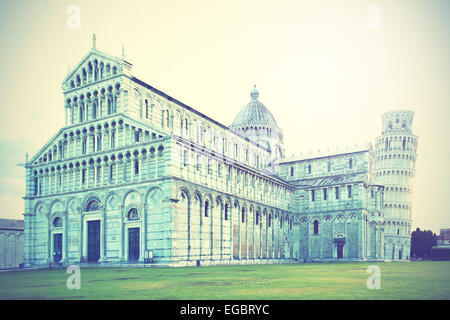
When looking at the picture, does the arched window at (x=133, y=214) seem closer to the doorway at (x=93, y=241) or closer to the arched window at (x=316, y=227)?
the doorway at (x=93, y=241)

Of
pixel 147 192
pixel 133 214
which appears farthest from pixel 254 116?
pixel 147 192

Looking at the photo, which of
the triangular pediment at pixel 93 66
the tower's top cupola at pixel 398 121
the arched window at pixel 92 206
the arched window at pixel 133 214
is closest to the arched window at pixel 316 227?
the tower's top cupola at pixel 398 121

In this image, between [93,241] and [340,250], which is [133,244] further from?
[340,250]

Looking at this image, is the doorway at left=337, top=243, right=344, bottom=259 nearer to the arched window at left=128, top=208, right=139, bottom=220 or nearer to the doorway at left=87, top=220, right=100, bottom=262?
the arched window at left=128, top=208, right=139, bottom=220

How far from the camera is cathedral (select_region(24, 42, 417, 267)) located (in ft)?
153

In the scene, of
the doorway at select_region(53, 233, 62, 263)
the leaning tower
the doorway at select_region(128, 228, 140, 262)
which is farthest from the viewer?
the leaning tower

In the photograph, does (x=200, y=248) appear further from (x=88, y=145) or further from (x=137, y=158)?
(x=88, y=145)

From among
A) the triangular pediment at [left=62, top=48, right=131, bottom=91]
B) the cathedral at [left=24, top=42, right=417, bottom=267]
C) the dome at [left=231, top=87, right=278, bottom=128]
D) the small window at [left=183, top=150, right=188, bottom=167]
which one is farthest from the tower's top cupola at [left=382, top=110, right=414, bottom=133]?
the triangular pediment at [left=62, top=48, right=131, bottom=91]

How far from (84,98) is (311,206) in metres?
43.6

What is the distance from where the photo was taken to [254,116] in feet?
304

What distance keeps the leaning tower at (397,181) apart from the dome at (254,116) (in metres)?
27.0

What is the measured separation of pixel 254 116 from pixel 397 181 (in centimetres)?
3727

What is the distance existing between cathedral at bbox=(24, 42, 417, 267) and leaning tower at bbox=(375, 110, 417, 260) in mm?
28586
